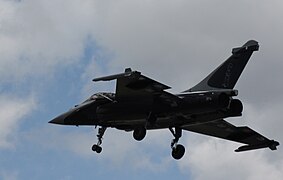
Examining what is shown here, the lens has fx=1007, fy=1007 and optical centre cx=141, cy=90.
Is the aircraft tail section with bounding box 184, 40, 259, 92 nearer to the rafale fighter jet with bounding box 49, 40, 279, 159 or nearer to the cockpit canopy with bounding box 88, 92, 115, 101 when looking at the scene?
the rafale fighter jet with bounding box 49, 40, 279, 159

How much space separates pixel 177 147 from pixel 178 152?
13.5 inches

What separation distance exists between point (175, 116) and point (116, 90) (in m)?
4.00

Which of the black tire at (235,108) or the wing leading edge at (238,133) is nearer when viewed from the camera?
the black tire at (235,108)

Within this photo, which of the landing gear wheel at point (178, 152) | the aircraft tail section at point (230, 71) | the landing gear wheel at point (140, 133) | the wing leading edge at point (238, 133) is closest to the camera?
the aircraft tail section at point (230, 71)

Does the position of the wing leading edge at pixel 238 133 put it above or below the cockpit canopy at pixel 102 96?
below

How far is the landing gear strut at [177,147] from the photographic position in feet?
212

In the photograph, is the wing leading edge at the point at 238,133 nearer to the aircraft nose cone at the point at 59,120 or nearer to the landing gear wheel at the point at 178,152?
the landing gear wheel at the point at 178,152

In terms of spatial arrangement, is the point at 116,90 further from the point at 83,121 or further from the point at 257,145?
the point at 257,145

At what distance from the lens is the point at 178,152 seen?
212 feet

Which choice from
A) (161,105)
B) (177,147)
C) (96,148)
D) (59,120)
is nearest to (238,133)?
(177,147)

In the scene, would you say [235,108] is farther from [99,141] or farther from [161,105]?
[99,141]

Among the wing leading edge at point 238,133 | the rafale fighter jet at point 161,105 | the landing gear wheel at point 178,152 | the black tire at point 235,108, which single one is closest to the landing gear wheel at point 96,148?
the rafale fighter jet at point 161,105

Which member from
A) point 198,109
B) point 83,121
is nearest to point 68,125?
point 83,121

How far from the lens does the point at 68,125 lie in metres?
66.7
